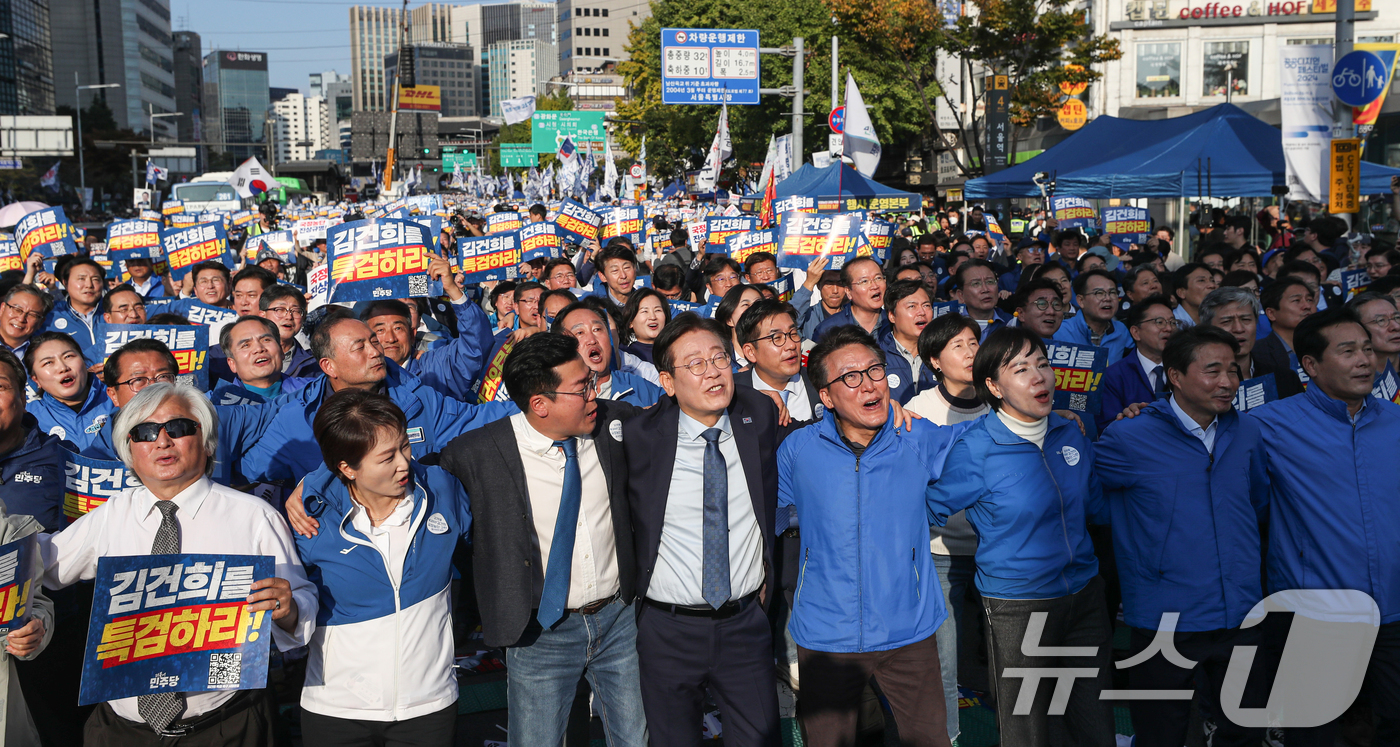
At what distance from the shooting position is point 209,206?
33.4 metres

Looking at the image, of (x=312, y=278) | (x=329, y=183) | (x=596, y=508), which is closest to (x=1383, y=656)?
(x=596, y=508)

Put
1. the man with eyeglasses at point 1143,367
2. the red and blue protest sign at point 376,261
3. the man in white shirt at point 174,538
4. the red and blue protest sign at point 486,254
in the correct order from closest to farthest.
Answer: the man in white shirt at point 174,538 < the man with eyeglasses at point 1143,367 < the red and blue protest sign at point 376,261 < the red and blue protest sign at point 486,254

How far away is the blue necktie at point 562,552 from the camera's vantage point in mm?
3598

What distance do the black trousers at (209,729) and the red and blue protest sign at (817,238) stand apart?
23.2 ft

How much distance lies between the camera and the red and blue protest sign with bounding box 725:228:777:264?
12766 millimetres

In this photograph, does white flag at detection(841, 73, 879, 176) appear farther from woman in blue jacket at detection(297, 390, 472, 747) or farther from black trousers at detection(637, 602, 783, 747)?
woman in blue jacket at detection(297, 390, 472, 747)

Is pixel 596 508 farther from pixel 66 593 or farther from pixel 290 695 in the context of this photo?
pixel 290 695

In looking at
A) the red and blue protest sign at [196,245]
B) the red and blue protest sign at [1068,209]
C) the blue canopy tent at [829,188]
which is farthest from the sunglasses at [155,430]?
the red and blue protest sign at [1068,209]

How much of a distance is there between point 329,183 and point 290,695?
78909 mm

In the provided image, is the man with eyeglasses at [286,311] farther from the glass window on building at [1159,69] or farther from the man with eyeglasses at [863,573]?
the glass window on building at [1159,69]

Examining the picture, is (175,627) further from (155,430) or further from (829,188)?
(829,188)

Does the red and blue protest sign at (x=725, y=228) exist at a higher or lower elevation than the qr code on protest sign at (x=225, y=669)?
higher

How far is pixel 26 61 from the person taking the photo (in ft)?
279

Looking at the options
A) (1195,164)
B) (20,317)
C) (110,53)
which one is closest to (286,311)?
(20,317)
